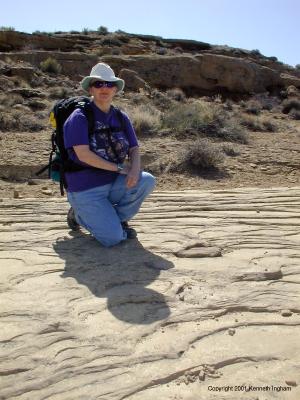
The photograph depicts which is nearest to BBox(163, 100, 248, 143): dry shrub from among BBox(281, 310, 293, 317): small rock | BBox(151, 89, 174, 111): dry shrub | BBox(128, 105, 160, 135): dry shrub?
BBox(128, 105, 160, 135): dry shrub

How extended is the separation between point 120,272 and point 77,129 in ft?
3.82

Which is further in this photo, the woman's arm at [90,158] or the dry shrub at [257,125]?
the dry shrub at [257,125]

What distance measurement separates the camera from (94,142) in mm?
3951

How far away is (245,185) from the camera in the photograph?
7.29 metres

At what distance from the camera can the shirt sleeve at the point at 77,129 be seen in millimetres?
3793

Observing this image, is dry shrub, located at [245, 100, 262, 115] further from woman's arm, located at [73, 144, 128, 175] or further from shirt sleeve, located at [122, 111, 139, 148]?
woman's arm, located at [73, 144, 128, 175]

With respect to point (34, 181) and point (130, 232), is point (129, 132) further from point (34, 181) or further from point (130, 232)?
point (34, 181)

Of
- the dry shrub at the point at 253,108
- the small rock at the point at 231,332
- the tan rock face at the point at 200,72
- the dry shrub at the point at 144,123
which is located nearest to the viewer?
the small rock at the point at 231,332

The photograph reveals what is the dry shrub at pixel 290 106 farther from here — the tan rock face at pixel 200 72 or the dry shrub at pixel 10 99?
the dry shrub at pixel 10 99

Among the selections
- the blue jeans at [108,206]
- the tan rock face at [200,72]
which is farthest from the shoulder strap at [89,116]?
the tan rock face at [200,72]

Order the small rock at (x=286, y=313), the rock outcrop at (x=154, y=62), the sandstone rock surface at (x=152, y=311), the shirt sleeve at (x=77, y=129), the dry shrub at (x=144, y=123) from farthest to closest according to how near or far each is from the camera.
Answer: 1. the rock outcrop at (x=154, y=62)
2. the dry shrub at (x=144, y=123)
3. the shirt sleeve at (x=77, y=129)
4. the small rock at (x=286, y=313)
5. the sandstone rock surface at (x=152, y=311)

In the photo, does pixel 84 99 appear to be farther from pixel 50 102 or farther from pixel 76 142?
pixel 50 102

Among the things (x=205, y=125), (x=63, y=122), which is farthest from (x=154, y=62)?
(x=63, y=122)

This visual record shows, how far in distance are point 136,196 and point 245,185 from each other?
134 inches
